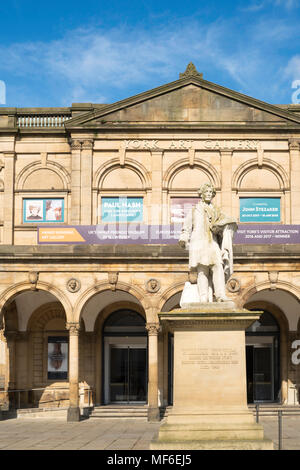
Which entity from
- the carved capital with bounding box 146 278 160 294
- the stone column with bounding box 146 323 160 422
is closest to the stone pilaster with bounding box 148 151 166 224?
the carved capital with bounding box 146 278 160 294

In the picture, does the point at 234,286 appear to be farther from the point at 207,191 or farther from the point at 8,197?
the point at 207,191

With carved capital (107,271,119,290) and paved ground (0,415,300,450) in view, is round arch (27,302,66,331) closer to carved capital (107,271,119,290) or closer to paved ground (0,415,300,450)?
carved capital (107,271,119,290)

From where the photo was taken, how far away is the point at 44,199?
33938 mm

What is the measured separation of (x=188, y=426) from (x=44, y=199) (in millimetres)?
22675

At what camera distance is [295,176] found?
110 feet

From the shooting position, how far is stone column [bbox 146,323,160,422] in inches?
1096

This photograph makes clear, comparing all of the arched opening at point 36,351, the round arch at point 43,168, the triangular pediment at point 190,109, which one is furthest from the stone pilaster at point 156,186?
the arched opening at point 36,351

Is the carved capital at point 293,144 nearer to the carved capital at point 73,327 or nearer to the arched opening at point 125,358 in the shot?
the arched opening at point 125,358

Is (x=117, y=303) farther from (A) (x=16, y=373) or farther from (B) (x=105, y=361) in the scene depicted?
(A) (x=16, y=373)

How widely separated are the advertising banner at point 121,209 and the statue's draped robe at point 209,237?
19.0 m

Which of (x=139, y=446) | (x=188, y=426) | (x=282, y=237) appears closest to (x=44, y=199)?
(x=282, y=237)

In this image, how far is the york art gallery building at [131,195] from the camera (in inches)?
1302

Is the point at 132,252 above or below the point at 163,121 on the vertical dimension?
below
